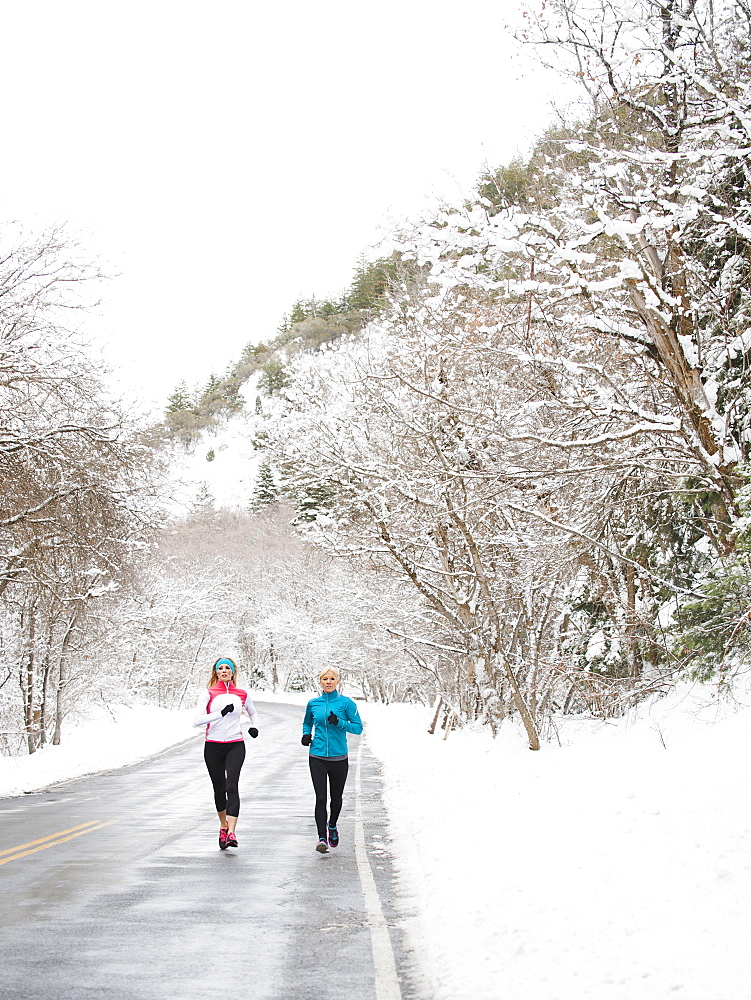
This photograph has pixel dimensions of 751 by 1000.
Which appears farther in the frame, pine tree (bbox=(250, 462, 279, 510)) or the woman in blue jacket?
pine tree (bbox=(250, 462, 279, 510))

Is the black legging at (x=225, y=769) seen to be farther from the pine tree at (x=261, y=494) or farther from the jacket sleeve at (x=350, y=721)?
the pine tree at (x=261, y=494)

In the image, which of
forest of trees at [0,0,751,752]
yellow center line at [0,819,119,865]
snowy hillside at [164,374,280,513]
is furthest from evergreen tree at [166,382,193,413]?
yellow center line at [0,819,119,865]

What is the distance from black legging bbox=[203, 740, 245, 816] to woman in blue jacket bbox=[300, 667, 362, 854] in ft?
2.31

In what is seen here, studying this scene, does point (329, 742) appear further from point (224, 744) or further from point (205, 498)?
point (205, 498)

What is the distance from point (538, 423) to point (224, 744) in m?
5.88

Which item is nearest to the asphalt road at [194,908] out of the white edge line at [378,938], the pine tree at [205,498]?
the white edge line at [378,938]

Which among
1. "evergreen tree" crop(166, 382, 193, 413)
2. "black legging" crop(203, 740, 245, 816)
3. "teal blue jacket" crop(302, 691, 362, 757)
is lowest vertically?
"black legging" crop(203, 740, 245, 816)

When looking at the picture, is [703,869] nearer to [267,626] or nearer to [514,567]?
[514,567]

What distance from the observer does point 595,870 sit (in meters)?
6.83

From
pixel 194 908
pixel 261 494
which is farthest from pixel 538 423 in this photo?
pixel 261 494

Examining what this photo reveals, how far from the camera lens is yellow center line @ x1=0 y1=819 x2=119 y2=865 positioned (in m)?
9.76

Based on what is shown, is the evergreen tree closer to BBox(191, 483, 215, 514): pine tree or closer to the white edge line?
BBox(191, 483, 215, 514): pine tree

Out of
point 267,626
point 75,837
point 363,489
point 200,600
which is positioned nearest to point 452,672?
point 363,489

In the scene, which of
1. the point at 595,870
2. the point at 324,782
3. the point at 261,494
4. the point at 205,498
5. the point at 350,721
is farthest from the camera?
the point at 205,498
